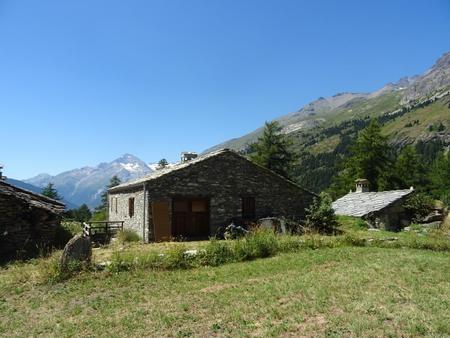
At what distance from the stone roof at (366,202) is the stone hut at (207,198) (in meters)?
5.49

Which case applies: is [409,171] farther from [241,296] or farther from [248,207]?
[241,296]

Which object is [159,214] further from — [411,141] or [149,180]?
[411,141]

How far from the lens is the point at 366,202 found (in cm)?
3005

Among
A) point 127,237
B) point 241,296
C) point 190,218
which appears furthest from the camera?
point 190,218

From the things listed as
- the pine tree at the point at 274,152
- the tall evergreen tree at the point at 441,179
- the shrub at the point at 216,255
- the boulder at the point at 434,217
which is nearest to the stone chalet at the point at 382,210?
the boulder at the point at 434,217

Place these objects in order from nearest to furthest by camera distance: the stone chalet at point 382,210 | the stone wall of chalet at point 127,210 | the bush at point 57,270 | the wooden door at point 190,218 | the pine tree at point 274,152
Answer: the bush at point 57,270, the wooden door at point 190,218, the stone wall of chalet at point 127,210, the stone chalet at point 382,210, the pine tree at point 274,152

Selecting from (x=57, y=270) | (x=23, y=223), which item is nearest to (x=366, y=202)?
(x=23, y=223)

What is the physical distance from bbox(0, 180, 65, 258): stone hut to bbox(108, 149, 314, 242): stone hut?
5.00m

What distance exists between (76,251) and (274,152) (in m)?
35.0

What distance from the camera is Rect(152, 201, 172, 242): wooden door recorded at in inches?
832

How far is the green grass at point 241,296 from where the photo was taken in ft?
24.7

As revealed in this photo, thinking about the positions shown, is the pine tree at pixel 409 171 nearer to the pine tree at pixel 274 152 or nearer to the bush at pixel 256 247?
the pine tree at pixel 274 152

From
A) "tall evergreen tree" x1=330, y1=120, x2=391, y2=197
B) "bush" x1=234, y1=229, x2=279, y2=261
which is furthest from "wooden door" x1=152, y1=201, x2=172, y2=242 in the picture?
"tall evergreen tree" x1=330, y1=120, x2=391, y2=197

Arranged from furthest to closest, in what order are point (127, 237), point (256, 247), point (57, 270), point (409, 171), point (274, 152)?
point (409, 171) < point (274, 152) < point (127, 237) < point (256, 247) < point (57, 270)
